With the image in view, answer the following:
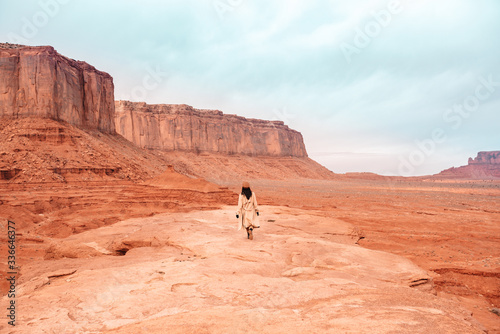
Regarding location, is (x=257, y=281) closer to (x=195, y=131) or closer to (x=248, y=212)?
(x=248, y=212)

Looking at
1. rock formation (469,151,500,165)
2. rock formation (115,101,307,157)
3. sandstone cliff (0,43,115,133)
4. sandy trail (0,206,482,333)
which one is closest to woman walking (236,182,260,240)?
sandy trail (0,206,482,333)

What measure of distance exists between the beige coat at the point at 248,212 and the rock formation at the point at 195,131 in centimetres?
6779

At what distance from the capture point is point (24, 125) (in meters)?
30.4

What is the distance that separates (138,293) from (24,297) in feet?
4.84

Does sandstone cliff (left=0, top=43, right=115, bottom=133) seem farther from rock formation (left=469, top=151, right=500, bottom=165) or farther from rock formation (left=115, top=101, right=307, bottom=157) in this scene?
rock formation (left=469, top=151, right=500, bottom=165)

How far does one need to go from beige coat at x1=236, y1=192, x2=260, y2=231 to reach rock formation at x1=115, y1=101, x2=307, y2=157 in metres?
67.8

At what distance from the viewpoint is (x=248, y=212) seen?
7.90 m

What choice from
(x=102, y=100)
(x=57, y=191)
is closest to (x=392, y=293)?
(x=57, y=191)

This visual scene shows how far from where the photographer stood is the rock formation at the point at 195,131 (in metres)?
70.8

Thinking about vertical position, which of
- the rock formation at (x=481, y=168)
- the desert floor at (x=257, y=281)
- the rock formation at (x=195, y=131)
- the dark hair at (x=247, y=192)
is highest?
the rock formation at (x=195, y=131)

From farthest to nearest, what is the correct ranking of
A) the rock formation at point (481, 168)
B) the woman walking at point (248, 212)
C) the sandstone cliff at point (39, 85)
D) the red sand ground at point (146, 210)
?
the rock formation at point (481, 168)
the sandstone cliff at point (39, 85)
the woman walking at point (248, 212)
the red sand ground at point (146, 210)

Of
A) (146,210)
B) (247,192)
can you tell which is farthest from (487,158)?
(247,192)

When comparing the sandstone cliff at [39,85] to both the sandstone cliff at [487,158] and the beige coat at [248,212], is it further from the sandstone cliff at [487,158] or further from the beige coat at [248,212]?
the sandstone cliff at [487,158]

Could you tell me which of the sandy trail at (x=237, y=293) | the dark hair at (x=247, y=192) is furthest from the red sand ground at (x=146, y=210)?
the dark hair at (x=247, y=192)
